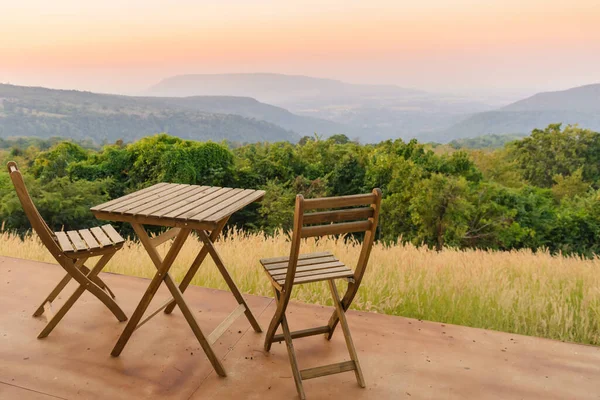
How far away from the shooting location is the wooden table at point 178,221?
96.3 inches

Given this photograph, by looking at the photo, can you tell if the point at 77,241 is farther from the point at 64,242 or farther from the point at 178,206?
the point at 178,206

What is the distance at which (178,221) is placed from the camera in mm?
2420

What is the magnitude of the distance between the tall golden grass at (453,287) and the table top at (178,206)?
115 centimetres

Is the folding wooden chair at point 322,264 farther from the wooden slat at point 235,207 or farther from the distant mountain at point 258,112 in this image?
the distant mountain at point 258,112

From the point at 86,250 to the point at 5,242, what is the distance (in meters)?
3.49

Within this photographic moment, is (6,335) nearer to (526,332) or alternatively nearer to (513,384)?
(513,384)

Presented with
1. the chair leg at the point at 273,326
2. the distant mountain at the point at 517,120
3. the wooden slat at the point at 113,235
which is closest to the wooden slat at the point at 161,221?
the wooden slat at the point at 113,235

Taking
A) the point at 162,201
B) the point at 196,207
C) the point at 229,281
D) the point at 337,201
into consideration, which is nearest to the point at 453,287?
the point at 229,281

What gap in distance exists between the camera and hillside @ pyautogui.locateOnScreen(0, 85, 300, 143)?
107 meters

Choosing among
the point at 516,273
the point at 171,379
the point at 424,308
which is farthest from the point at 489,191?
the point at 171,379

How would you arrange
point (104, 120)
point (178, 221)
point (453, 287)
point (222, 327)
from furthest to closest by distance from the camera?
point (104, 120) → point (453, 287) → point (222, 327) → point (178, 221)

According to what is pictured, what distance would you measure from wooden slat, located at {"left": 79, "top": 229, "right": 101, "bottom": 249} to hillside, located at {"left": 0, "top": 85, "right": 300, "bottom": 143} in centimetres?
11360

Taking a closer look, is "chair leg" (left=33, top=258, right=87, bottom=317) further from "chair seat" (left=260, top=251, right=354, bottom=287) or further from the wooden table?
"chair seat" (left=260, top=251, right=354, bottom=287)

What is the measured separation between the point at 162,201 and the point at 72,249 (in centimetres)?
57
